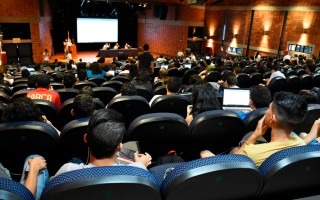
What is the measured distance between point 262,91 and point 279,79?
333cm

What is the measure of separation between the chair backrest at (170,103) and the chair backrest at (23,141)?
1.45 meters

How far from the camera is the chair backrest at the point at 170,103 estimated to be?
345 centimetres

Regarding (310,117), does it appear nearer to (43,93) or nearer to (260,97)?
(260,97)

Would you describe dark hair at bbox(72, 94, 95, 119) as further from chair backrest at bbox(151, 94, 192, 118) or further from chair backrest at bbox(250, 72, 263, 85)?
chair backrest at bbox(250, 72, 263, 85)

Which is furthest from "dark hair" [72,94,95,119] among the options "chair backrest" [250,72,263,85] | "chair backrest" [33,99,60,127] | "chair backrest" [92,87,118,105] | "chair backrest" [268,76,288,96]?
"chair backrest" [250,72,263,85]

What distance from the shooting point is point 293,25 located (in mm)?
13930

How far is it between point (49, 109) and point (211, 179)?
2.50m

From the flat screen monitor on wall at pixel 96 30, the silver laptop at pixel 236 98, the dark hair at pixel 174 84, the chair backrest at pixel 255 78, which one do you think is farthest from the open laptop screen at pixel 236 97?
the flat screen monitor on wall at pixel 96 30

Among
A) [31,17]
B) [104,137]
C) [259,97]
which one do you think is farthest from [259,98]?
[31,17]

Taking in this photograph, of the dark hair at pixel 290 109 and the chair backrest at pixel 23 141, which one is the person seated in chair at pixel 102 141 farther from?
the dark hair at pixel 290 109

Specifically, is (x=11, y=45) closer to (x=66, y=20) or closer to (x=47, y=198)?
(x=66, y=20)

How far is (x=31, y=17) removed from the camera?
1325 centimetres

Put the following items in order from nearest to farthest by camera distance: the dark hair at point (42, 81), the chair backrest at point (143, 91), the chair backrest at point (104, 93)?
the dark hair at point (42, 81)
the chair backrest at point (104, 93)
the chair backrest at point (143, 91)

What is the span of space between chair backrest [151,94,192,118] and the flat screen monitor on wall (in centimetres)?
1622
